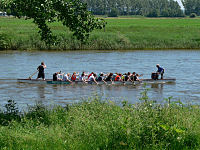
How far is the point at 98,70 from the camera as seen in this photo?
39.7 meters

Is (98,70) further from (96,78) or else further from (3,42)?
(3,42)

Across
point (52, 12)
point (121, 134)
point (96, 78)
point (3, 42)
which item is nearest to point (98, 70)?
point (96, 78)

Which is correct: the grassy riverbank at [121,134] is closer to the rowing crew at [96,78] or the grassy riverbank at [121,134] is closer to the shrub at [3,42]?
the rowing crew at [96,78]

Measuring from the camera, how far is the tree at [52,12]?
1498 cm

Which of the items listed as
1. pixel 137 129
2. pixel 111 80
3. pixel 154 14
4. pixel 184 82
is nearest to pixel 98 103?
pixel 137 129

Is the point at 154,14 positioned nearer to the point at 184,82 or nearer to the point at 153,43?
the point at 153,43

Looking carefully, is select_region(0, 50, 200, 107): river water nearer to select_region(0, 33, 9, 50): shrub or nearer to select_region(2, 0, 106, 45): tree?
select_region(0, 33, 9, 50): shrub

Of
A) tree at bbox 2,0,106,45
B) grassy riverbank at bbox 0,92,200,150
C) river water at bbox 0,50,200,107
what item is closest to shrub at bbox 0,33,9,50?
river water at bbox 0,50,200,107

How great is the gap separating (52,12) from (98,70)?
2461cm

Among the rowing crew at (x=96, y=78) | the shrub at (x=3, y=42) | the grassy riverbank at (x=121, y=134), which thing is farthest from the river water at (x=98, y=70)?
the grassy riverbank at (x=121, y=134)

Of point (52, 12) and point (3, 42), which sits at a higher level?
point (52, 12)

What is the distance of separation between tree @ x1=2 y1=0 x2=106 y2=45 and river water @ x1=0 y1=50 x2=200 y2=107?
10.1ft

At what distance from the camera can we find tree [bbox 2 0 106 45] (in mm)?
14977

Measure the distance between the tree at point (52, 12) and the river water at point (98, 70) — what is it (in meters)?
3.08
